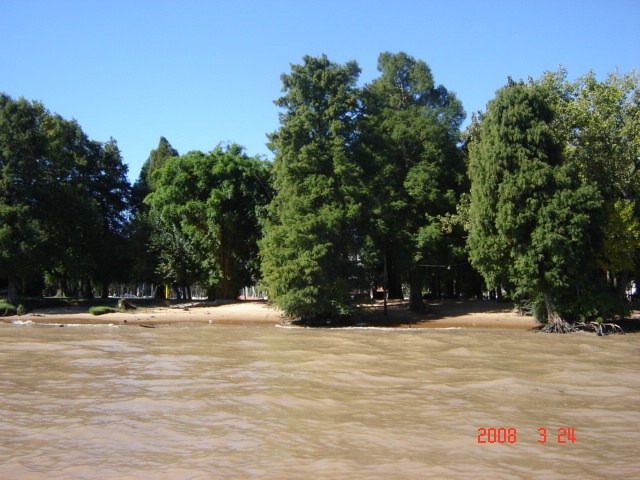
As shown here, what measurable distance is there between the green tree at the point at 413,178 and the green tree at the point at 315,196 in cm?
149

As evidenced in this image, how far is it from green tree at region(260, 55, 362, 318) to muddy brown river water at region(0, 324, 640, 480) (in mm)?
9856

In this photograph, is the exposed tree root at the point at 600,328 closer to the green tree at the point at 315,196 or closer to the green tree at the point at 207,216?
the green tree at the point at 315,196

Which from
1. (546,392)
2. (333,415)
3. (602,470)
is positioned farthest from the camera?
(546,392)

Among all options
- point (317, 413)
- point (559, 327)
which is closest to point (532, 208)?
point (559, 327)

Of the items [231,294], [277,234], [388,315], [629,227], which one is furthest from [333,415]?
[231,294]

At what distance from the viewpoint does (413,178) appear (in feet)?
104

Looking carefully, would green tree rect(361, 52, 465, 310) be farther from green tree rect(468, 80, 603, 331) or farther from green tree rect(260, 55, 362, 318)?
green tree rect(468, 80, 603, 331)

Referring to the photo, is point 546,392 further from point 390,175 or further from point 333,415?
point 390,175

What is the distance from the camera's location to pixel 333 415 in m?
9.41

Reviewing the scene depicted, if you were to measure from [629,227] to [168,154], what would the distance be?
44440 mm

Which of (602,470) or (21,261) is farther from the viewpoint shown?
(21,261)
